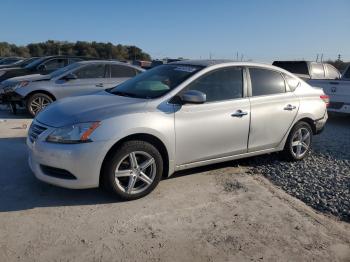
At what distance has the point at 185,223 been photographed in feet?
13.1

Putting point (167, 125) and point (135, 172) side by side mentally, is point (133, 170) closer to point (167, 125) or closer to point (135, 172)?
point (135, 172)

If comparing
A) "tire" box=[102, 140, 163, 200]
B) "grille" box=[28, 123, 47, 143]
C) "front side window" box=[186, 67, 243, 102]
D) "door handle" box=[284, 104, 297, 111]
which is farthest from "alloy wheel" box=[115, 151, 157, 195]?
"door handle" box=[284, 104, 297, 111]

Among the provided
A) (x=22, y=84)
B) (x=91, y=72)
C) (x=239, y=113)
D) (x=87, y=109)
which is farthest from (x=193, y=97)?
(x=22, y=84)

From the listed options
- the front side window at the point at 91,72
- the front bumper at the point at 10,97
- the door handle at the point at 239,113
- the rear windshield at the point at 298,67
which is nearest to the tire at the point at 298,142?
the door handle at the point at 239,113

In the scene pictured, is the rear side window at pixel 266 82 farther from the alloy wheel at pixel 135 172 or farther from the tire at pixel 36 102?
the tire at pixel 36 102

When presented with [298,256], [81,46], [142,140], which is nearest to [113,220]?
[142,140]

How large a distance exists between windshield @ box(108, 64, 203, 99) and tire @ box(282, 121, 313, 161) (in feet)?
6.55

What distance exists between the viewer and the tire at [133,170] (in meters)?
4.28

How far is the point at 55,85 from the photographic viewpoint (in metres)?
9.85

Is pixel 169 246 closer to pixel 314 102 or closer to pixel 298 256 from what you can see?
pixel 298 256

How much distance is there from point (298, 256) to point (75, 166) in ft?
7.89

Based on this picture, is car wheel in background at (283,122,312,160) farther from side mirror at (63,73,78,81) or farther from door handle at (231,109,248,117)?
side mirror at (63,73,78,81)

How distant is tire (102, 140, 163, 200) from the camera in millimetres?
4276

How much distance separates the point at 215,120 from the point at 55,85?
6148 millimetres
